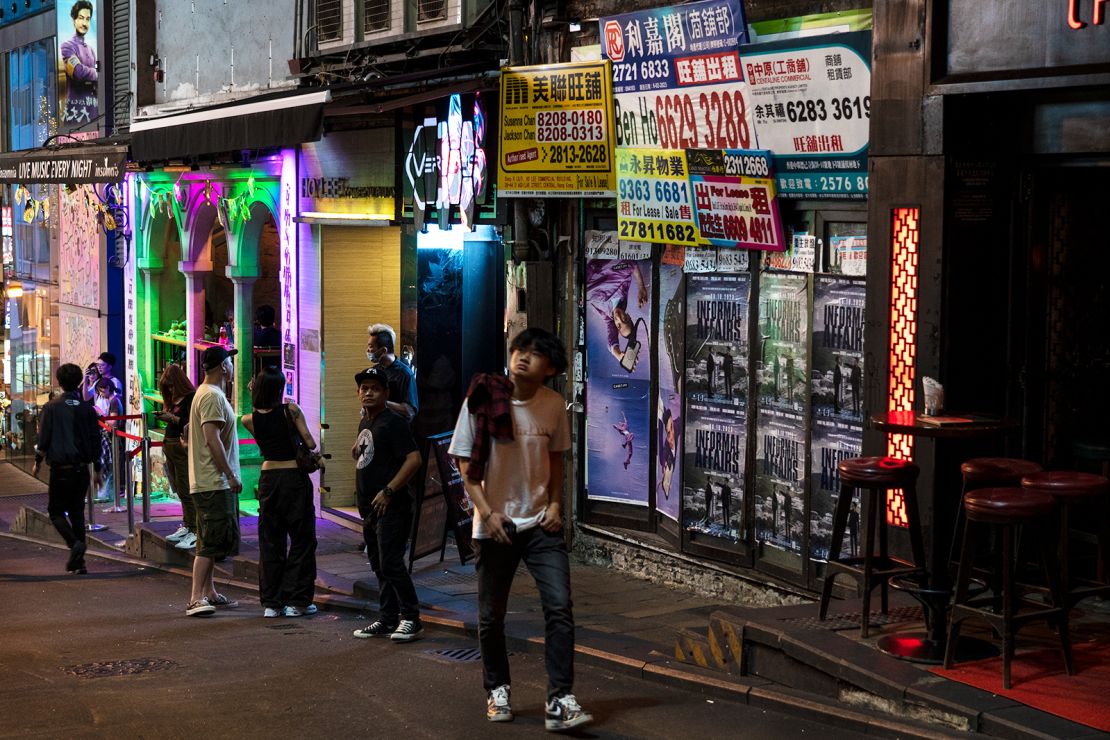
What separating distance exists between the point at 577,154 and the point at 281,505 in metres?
3.56

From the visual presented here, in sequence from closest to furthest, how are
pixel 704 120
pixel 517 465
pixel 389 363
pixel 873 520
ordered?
1. pixel 517 465
2. pixel 873 520
3. pixel 704 120
4. pixel 389 363

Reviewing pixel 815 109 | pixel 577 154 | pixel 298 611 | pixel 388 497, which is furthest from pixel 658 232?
pixel 298 611

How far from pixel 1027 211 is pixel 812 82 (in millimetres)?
1660

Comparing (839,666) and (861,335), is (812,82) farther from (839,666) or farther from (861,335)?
(839,666)

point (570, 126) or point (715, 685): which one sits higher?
point (570, 126)

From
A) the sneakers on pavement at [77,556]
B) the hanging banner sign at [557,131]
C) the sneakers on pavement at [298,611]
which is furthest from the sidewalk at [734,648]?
the hanging banner sign at [557,131]

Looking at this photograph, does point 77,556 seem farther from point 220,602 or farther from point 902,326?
point 902,326

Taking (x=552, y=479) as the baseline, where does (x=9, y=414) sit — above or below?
below

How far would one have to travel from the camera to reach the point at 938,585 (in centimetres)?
782

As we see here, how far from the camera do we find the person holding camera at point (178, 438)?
13.1m

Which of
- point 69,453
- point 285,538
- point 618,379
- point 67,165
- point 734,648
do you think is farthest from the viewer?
point 67,165

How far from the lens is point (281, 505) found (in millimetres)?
10852

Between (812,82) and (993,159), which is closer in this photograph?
(993,159)

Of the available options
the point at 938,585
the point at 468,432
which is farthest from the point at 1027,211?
the point at 468,432
